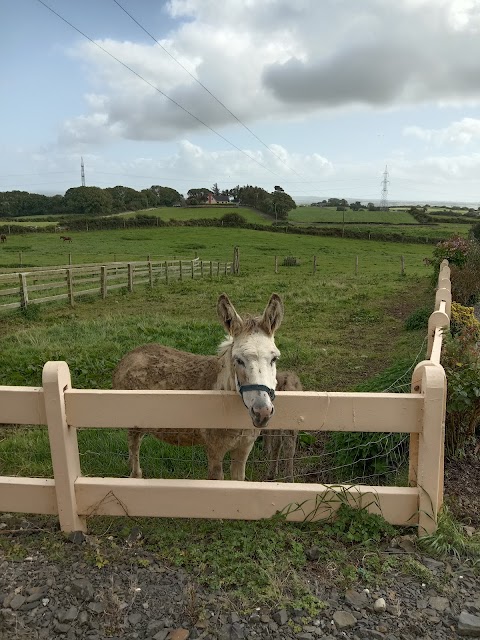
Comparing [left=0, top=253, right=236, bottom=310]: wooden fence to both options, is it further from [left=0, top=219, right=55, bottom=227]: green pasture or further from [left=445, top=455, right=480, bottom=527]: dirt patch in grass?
[left=0, top=219, right=55, bottom=227]: green pasture

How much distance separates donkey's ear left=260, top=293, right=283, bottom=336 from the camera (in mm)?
3312

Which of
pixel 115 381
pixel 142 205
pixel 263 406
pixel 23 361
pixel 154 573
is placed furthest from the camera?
pixel 142 205

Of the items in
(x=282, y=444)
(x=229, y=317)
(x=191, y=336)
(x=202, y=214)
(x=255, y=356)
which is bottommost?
(x=191, y=336)

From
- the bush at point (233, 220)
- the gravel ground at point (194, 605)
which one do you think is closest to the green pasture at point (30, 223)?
the bush at point (233, 220)

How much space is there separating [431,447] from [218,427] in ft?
4.74

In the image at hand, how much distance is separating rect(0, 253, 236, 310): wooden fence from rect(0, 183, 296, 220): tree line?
159 feet

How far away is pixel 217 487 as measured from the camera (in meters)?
3.29

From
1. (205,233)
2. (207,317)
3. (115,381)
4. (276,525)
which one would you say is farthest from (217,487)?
(205,233)

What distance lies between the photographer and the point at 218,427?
10.6ft

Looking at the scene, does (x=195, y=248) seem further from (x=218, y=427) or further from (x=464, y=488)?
(x=218, y=427)

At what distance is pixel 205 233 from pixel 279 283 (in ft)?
124

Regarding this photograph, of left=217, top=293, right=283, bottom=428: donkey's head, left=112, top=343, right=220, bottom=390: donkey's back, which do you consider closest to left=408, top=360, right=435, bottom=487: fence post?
left=217, top=293, right=283, bottom=428: donkey's head

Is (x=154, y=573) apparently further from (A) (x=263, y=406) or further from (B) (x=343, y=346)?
(B) (x=343, y=346)

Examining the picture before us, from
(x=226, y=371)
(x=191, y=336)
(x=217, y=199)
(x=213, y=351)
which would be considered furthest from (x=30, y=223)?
(x=226, y=371)
